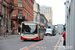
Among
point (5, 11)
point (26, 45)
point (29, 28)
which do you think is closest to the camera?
point (26, 45)

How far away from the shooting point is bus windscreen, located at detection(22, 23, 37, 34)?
72.9 ft

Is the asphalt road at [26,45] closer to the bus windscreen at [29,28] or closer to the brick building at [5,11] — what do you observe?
the bus windscreen at [29,28]

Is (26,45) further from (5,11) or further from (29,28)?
(5,11)

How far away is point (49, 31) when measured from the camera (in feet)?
198

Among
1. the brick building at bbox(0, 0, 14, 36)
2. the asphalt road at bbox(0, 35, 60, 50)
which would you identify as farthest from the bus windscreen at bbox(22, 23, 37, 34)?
the brick building at bbox(0, 0, 14, 36)

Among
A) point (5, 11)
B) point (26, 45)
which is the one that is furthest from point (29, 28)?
point (5, 11)

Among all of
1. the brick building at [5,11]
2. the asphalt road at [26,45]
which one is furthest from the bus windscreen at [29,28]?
Result: the brick building at [5,11]

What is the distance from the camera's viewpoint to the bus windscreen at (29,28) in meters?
22.2

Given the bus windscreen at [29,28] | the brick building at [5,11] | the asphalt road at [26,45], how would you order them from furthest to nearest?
the brick building at [5,11] → the bus windscreen at [29,28] → the asphalt road at [26,45]

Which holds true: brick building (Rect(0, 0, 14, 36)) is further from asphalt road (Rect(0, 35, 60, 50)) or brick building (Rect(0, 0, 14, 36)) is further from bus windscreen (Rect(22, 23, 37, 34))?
asphalt road (Rect(0, 35, 60, 50))

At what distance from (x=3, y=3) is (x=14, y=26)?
18653 millimetres

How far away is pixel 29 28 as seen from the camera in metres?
22.5

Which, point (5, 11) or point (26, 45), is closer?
point (26, 45)

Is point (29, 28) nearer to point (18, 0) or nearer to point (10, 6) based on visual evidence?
point (10, 6)
